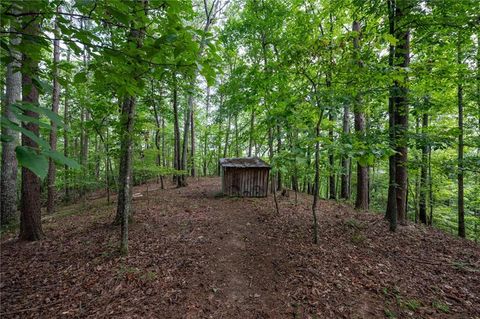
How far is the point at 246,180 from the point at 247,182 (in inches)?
4.6

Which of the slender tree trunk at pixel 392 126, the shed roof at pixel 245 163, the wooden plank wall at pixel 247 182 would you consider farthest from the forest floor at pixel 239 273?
the shed roof at pixel 245 163

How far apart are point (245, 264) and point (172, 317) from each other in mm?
1812

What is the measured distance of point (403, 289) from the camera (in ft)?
13.0

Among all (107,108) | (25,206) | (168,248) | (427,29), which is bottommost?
(168,248)

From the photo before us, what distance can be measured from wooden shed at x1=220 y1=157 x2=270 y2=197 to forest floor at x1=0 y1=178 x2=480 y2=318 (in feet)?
15.8

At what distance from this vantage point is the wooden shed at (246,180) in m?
11.6

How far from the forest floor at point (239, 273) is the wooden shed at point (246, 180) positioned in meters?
4.81

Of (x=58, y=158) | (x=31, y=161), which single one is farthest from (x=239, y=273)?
(x=31, y=161)

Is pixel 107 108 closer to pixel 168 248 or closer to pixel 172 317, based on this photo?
pixel 168 248

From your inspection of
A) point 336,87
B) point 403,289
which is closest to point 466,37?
point 336,87

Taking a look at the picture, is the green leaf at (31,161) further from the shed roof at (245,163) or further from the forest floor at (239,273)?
the shed roof at (245,163)

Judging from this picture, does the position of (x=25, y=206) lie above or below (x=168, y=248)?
above

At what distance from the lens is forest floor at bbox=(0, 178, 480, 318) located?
3.54 m

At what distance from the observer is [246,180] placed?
1166 cm
